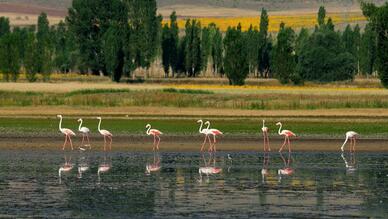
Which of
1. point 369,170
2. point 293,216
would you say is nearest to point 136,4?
point 369,170

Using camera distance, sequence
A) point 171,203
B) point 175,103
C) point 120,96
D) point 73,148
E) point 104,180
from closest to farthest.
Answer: point 171,203
point 104,180
point 73,148
point 175,103
point 120,96

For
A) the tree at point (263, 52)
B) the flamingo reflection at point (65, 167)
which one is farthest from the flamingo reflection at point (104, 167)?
the tree at point (263, 52)

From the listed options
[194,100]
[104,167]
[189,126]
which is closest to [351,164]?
[104,167]

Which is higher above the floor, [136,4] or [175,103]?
[136,4]

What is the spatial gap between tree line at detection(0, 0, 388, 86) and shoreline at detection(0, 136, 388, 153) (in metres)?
54.5

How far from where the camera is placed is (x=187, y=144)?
44.5m

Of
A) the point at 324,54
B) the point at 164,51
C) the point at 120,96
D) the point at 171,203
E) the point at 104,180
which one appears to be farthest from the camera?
the point at 164,51

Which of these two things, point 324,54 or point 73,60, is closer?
point 324,54

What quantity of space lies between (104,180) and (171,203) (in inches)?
215

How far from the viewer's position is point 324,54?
120688 mm

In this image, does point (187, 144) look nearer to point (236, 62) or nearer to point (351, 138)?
point (351, 138)

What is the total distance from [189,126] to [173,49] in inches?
3232

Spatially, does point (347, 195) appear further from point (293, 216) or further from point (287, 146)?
point (287, 146)

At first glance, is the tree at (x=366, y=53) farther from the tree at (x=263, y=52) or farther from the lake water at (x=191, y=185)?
the lake water at (x=191, y=185)
